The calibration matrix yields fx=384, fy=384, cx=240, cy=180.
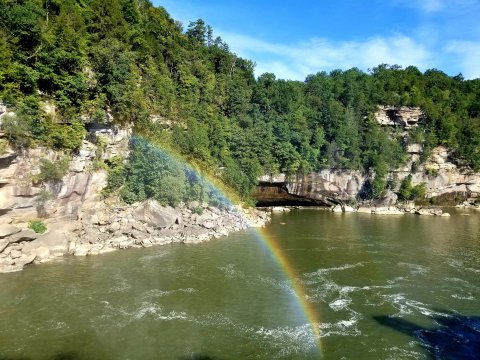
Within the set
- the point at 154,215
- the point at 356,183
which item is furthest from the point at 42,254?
the point at 356,183

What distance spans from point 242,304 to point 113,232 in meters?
15.2

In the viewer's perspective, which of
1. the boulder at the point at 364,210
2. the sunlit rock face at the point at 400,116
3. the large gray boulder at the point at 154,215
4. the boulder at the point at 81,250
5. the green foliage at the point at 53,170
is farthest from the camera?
the sunlit rock face at the point at 400,116

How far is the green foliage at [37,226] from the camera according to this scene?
27.9m

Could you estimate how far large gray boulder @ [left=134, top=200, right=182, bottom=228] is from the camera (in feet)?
109

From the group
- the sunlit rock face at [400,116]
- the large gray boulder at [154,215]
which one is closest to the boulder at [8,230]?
the large gray boulder at [154,215]

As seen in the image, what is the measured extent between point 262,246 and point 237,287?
33.9 ft

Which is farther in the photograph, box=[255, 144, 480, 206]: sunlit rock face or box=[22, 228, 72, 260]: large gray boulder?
box=[255, 144, 480, 206]: sunlit rock face

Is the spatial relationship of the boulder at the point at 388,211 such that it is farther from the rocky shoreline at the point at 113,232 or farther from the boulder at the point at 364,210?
the rocky shoreline at the point at 113,232

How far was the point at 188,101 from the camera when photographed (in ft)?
160

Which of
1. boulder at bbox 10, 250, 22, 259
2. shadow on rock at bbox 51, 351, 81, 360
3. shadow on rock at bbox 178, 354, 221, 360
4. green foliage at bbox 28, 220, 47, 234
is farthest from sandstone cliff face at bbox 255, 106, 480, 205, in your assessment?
shadow on rock at bbox 51, 351, 81, 360

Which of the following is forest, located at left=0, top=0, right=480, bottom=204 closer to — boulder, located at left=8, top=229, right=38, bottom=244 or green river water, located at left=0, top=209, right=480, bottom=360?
boulder, located at left=8, top=229, right=38, bottom=244

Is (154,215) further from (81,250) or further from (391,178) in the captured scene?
(391,178)

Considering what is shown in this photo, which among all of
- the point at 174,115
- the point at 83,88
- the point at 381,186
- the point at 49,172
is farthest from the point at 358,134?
the point at 49,172

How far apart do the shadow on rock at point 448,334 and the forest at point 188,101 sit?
22.5 meters
